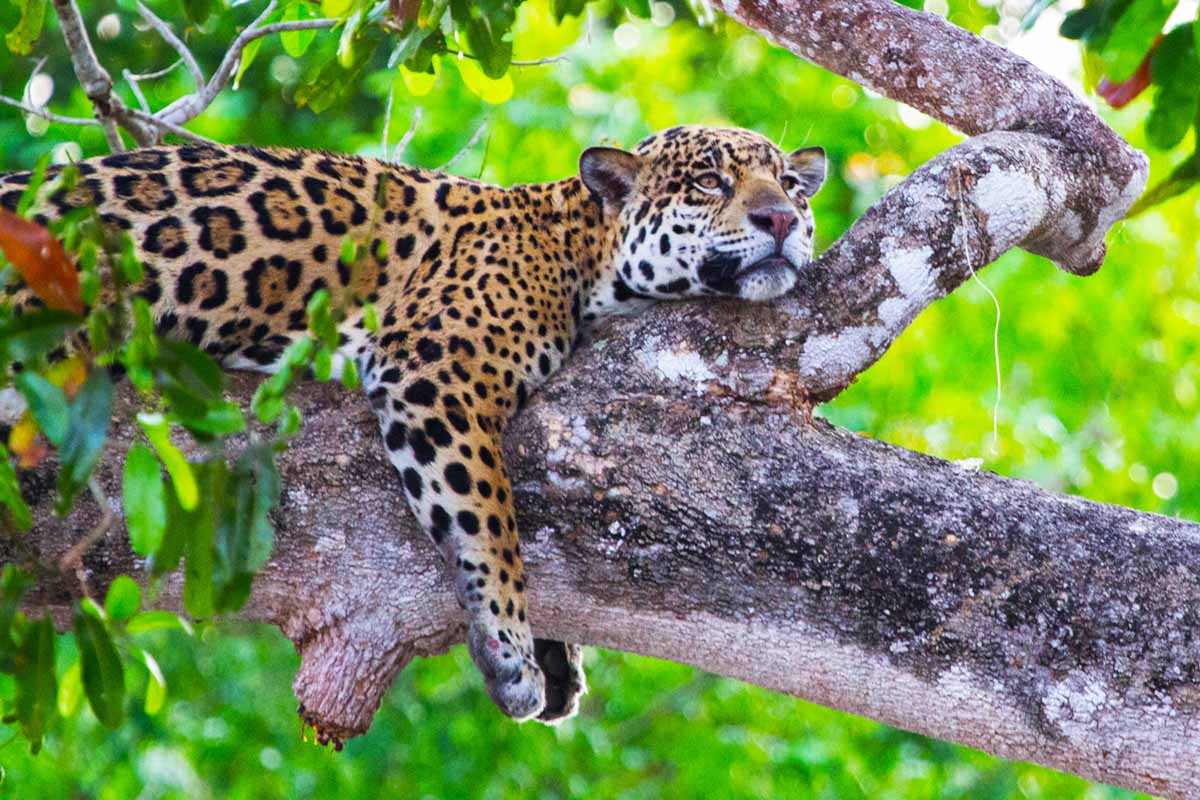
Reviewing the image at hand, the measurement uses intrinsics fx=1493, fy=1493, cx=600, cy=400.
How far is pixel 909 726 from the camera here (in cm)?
396

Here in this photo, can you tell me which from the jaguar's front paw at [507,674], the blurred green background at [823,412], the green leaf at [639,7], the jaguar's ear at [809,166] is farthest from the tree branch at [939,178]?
the blurred green background at [823,412]

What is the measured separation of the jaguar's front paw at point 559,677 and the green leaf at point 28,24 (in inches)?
93.4

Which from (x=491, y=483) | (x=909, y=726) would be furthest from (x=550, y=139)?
(x=909, y=726)

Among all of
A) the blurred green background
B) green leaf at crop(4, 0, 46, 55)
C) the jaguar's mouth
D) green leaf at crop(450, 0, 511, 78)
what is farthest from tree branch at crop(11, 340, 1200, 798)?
the blurred green background

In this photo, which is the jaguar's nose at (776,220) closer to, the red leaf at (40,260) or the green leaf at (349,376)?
the green leaf at (349,376)

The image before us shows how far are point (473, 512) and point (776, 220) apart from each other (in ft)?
5.51

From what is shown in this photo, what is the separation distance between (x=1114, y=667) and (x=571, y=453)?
150 cm

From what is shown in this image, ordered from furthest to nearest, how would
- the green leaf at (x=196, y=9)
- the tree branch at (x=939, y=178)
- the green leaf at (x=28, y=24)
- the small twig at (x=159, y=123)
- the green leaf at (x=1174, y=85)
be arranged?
the small twig at (x=159, y=123) → the tree branch at (x=939, y=178) → the green leaf at (x=28, y=24) → the green leaf at (x=196, y=9) → the green leaf at (x=1174, y=85)

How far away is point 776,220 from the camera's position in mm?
5074

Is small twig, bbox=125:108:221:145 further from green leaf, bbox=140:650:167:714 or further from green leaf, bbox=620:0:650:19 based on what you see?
green leaf, bbox=140:650:167:714

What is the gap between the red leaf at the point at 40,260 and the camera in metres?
2.46

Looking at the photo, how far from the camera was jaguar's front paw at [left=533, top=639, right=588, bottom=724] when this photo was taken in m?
4.66

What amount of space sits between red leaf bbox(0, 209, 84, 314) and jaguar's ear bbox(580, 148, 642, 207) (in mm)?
3145

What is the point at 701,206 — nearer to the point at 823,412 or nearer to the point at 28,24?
the point at 28,24
